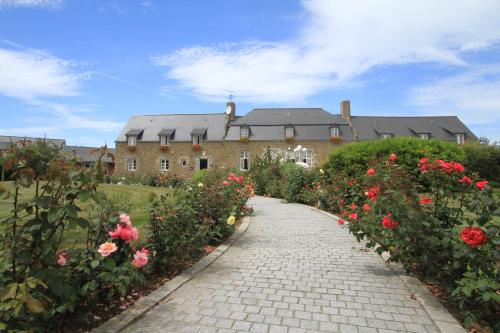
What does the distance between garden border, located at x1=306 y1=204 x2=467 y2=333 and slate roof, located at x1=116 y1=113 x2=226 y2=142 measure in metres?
27.1

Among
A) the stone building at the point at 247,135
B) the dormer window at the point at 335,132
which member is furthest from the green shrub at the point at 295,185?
the dormer window at the point at 335,132

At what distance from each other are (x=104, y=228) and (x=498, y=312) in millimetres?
3230

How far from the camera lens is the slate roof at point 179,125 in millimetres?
30734

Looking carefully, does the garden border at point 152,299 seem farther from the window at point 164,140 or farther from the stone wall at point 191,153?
the window at point 164,140

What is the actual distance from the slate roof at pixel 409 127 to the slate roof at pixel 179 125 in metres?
13.2

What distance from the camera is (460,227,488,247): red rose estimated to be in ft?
7.64

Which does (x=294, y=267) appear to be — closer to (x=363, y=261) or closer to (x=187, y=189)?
(x=363, y=261)

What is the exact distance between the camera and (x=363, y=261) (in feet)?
14.0

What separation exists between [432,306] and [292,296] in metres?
1.21

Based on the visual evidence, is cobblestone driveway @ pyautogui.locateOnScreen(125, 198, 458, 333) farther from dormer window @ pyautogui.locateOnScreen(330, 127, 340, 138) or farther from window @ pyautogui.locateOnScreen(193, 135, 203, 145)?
window @ pyautogui.locateOnScreen(193, 135, 203, 145)

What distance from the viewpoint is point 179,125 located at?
31812 mm

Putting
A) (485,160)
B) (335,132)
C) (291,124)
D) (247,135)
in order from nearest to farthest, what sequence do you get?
(485,160)
(335,132)
(247,135)
(291,124)

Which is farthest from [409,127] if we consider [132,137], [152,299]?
[152,299]

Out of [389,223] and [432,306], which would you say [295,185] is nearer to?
[389,223]
